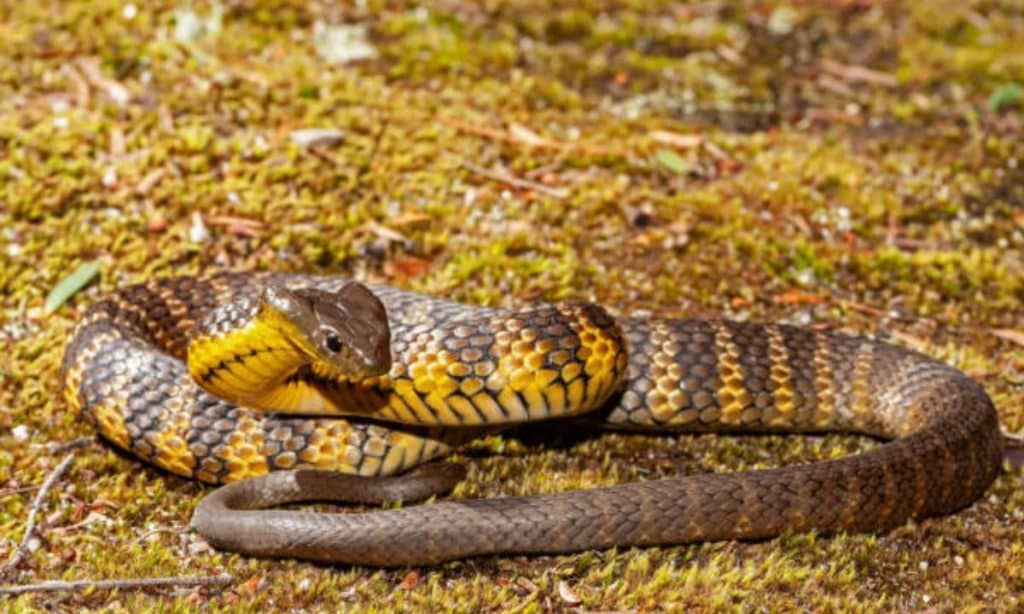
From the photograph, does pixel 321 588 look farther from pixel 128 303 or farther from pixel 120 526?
pixel 128 303

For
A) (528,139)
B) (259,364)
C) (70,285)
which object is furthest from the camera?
(528,139)

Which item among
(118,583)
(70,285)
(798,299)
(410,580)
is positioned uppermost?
(70,285)

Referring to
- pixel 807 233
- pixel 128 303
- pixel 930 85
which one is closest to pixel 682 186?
pixel 807 233

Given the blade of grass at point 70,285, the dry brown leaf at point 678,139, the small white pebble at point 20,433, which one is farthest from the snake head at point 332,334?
the dry brown leaf at point 678,139

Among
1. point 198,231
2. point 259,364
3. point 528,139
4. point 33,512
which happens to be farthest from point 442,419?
point 528,139

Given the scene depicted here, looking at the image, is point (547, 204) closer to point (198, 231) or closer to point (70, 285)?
point (198, 231)

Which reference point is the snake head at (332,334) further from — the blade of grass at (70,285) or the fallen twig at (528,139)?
the fallen twig at (528,139)

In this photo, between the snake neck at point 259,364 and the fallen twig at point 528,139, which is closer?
the snake neck at point 259,364
